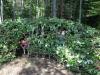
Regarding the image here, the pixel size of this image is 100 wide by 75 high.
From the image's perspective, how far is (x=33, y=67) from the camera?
695cm

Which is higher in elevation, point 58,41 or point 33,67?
point 58,41

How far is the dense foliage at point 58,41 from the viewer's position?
22.2ft

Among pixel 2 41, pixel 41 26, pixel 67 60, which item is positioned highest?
pixel 41 26

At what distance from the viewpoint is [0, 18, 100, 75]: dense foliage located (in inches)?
267

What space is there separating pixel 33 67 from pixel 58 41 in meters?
1.29

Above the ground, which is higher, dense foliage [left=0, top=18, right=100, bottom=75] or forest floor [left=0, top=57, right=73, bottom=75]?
dense foliage [left=0, top=18, right=100, bottom=75]

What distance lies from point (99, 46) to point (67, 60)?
1420 millimetres

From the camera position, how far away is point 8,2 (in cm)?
1689

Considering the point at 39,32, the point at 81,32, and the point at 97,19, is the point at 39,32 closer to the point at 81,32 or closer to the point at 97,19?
the point at 81,32

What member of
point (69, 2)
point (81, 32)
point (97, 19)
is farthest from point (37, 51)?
point (69, 2)

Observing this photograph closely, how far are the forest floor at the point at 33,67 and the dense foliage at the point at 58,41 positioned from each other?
241mm

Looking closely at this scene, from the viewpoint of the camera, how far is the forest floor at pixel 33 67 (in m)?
6.71

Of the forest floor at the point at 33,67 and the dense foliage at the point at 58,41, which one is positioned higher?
the dense foliage at the point at 58,41

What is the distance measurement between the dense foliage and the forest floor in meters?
0.24
